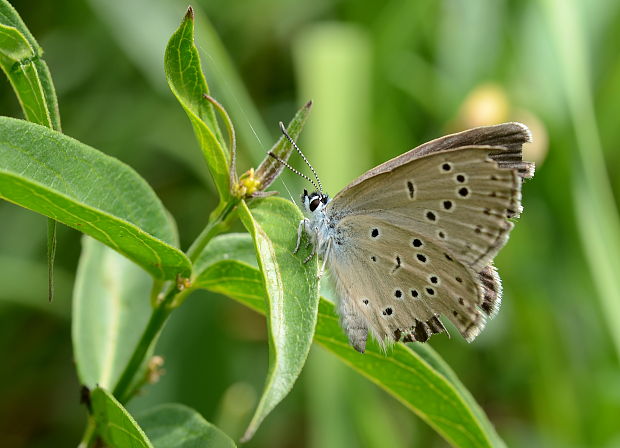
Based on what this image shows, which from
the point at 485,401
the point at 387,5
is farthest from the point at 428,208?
the point at 387,5

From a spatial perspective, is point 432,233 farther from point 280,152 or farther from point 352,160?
point 352,160

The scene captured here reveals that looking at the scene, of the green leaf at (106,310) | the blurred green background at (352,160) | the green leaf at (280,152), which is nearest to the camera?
the green leaf at (280,152)

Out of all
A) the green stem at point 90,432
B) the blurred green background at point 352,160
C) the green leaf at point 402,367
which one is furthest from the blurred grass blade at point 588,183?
the green stem at point 90,432

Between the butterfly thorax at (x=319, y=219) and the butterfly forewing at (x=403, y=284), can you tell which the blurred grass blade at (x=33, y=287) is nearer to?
the butterfly thorax at (x=319, y=219)

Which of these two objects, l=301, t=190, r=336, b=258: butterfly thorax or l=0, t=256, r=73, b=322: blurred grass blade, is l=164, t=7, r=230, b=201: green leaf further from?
l=0, t=256, r=73, b=322: blurred grass blade

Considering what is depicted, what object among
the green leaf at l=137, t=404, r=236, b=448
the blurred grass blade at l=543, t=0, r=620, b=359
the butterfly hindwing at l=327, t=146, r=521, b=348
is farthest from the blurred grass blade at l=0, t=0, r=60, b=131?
the blurred grass blade at l=543, t=0, r=620, b=359

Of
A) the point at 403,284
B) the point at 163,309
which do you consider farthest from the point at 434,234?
the point at 163,309

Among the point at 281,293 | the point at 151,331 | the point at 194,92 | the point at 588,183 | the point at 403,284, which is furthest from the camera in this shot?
the point at 588,183
